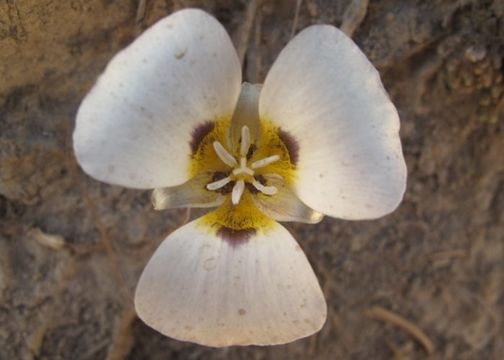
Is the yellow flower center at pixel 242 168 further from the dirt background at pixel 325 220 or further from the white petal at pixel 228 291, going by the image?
the dirt background at pixel 325 220

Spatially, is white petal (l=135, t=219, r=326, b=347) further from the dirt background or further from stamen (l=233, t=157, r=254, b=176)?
the dirt background

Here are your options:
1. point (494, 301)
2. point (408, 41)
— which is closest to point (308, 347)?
point (494, 301)

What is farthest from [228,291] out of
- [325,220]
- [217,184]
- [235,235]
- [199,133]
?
[325,220]

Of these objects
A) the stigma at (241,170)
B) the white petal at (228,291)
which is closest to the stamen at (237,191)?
the stigma at (241,170)

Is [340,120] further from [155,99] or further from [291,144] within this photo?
[155,99]

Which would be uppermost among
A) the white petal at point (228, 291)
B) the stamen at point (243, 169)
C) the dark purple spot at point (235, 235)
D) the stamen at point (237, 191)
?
the stamen at point (243, 169)

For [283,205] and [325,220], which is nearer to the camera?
[283,205]

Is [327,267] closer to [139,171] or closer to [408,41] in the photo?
[408,41]

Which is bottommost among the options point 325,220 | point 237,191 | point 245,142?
point 325,220
